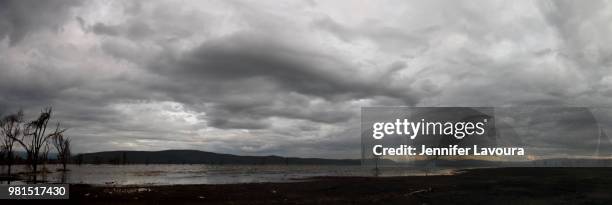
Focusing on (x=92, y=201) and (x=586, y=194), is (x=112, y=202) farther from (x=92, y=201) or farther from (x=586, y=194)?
(x=586, y=194)

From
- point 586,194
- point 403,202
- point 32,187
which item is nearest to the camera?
point 403,202

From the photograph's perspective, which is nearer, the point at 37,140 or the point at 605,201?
the point at 605,201

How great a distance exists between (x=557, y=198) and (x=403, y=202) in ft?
36.5

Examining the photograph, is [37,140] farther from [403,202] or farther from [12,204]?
[403,202]

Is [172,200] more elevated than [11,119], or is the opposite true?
[11,119]

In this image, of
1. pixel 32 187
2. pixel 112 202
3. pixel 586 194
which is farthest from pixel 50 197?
pixel 586 194

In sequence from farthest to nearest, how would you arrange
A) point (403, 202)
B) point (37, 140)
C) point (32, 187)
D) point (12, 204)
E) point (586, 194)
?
point (37, 140) → point (586, 194) → point (32, 187) → point (403, 202) → point (12, 204)

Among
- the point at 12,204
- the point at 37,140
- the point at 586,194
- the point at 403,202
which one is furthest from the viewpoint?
the point at 37,140

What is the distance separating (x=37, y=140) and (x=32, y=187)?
47.3 m

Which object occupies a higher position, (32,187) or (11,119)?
(11,119)

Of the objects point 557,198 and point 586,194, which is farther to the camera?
point 586,194

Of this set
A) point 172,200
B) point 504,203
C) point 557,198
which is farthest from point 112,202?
point 557,198

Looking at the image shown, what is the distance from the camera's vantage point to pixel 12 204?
25.5m

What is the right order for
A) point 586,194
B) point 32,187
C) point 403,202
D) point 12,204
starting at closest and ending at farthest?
point 12,204 → point 403,202 → point 32,187 → point 586,194
